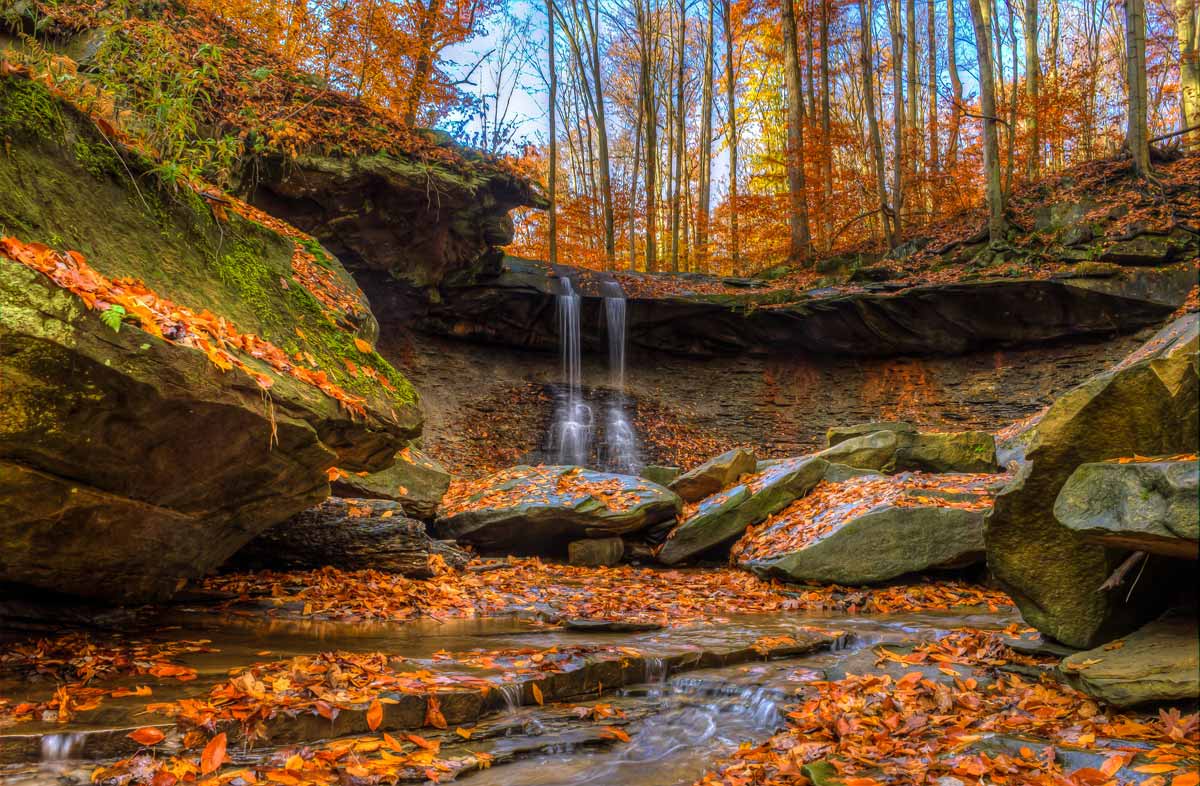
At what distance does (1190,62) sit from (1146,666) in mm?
21450

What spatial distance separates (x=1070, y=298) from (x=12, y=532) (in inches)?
675

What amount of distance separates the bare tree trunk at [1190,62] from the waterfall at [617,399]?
1498 cm

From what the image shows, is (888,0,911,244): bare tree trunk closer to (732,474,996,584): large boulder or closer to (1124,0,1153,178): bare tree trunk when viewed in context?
(1124,0,1153,178): bare tree trunk

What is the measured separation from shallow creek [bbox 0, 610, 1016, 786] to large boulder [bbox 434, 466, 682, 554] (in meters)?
3.33

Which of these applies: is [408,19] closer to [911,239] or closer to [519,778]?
[911,239]

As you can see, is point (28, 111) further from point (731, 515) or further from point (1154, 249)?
point (1154, 249)

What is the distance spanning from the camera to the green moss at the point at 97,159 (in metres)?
3.88

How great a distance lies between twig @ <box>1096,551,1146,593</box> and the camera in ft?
11.0

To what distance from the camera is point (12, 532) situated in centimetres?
337

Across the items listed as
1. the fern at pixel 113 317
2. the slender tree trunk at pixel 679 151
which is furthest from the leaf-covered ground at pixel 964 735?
the slender tree trunk at pixel 679 151

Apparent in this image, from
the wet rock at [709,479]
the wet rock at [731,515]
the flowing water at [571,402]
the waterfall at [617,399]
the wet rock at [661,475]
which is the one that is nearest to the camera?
the wet rock at [731,515]

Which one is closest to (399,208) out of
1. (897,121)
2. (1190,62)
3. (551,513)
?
(551,513)

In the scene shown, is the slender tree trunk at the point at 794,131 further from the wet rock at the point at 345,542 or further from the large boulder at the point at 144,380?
the large boulder at the point at 144,380

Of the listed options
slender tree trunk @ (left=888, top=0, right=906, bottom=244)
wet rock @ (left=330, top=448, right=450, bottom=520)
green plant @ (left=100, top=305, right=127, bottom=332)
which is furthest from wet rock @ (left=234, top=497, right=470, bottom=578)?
slender tree trunk @ (left=888, top=0, right=906, bottom=244)
